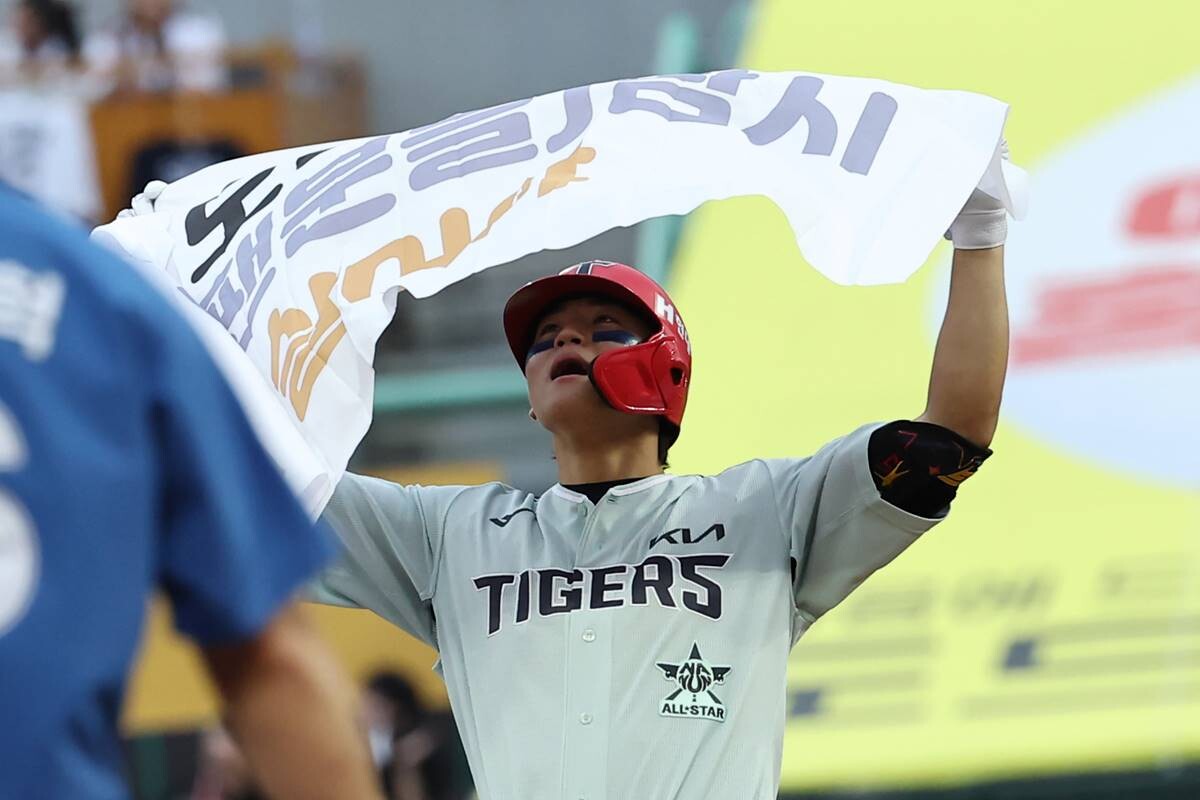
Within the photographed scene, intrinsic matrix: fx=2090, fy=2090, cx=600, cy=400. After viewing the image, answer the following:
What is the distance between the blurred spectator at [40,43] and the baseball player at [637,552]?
722cm

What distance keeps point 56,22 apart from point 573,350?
755 cm

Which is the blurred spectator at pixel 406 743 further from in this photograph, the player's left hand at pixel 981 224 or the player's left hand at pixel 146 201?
the player's left hand at pixel 981 224

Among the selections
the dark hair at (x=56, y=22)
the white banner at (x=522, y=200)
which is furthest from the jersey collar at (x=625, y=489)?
the dark hair at (x=56, y=22)

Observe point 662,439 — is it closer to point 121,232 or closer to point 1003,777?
point 121,232

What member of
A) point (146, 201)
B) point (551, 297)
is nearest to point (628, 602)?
point (551, 297)

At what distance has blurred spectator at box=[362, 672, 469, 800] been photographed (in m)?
8.34

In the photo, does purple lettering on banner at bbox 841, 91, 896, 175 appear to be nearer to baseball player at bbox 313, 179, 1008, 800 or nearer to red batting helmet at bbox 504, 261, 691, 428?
baseball player at bbox 313, 179, 1008, 800

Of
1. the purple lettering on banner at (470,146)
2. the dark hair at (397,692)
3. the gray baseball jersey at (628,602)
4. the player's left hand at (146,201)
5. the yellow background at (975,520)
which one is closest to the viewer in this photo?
the gray baseball jersey at (628,602)

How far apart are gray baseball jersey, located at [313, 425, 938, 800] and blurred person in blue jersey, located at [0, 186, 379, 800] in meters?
1.41

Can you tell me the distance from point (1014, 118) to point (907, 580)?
2.01 meters

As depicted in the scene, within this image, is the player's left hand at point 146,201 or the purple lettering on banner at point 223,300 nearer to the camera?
the purple lettering on banner at point 223,300

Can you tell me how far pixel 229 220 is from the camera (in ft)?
12.5

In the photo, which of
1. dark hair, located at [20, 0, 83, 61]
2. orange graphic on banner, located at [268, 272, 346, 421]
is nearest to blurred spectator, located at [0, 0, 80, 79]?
dark hair, located at [20, 0, 83, 61]

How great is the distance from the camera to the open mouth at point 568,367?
3527 mm
